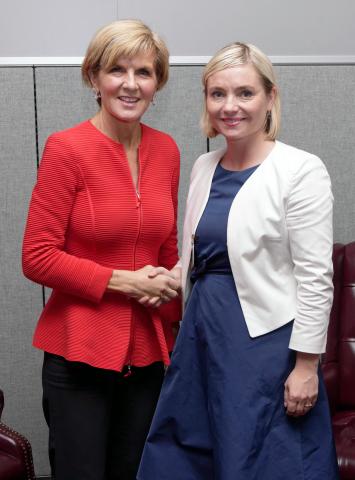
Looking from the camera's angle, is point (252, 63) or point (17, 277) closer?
point (252, 63)

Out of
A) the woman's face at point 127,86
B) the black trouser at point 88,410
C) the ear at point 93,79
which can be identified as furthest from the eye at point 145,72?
the black trouser at point 88,410

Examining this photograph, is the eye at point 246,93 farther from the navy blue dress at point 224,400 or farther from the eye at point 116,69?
the eye at point 116,69

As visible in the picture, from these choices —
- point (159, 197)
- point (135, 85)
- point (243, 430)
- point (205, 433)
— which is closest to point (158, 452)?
point (205, 433)

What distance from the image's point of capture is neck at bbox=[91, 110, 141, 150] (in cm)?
179

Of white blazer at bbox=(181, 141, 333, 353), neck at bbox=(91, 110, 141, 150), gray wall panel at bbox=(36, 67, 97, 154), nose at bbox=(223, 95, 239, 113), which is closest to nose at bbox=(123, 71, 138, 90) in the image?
neck at bbox=(91, 110, 141, 150)

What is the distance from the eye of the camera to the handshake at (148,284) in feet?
5.68

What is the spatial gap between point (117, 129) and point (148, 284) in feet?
1.26

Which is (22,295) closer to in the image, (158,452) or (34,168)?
(34,168)

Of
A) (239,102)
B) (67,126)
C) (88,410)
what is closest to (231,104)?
(239,102)

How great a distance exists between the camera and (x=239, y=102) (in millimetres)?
1666

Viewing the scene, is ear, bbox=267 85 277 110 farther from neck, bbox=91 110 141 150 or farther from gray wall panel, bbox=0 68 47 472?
gray wall panel, bbox=0 68 47 472

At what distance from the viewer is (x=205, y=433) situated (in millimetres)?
1708

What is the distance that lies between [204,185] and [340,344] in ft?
3.17

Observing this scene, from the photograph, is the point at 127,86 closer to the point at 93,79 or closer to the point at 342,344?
the point at 93,79
